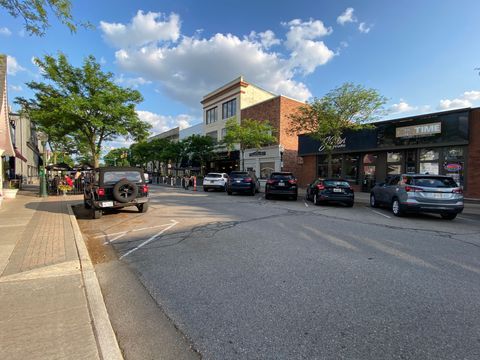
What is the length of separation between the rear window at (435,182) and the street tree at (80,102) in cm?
1661

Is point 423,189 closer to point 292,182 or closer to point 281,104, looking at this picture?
point 292,182

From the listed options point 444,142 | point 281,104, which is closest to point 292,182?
point 444,142

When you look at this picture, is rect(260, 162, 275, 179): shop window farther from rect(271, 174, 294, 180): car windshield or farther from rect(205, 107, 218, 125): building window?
rect(271, 174, 294, 180): car windshield

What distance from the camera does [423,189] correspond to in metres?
9.72

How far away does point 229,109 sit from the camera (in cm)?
3831

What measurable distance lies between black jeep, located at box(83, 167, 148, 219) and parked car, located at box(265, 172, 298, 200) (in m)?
7.74

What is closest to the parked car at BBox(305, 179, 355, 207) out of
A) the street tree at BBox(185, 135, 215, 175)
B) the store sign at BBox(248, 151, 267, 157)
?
the store sign at BBox(248, 151, 267, 157)

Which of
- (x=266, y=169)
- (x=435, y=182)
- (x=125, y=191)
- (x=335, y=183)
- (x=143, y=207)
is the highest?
(x=266, y=169)

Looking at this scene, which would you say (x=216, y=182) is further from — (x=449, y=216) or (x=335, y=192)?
(x=449, y=216)

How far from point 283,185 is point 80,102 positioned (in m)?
12.7

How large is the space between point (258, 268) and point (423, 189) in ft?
25.7

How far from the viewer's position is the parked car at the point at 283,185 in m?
16.0

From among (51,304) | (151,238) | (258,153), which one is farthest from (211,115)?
(51,304)

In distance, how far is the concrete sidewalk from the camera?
2.53 meters
